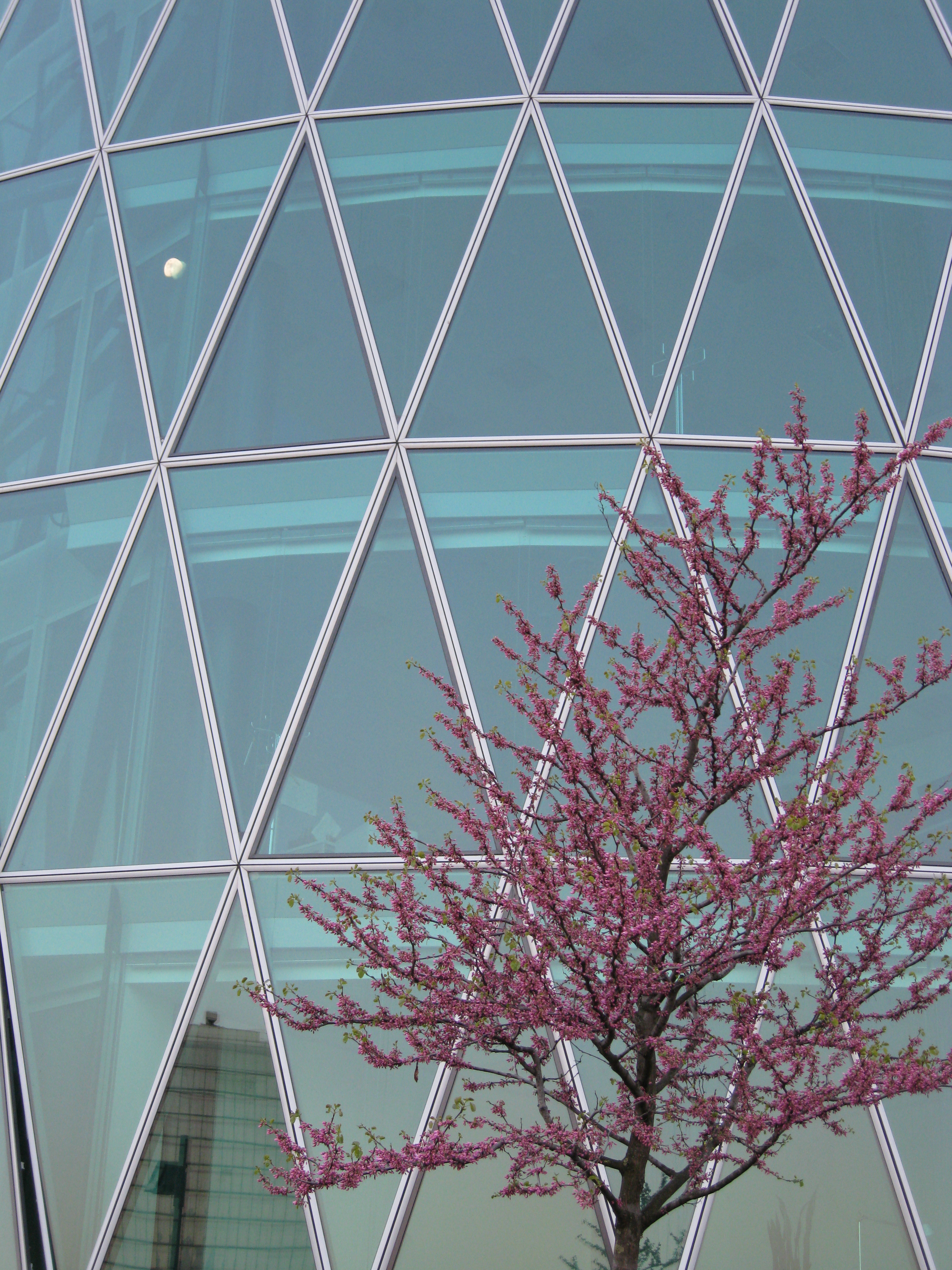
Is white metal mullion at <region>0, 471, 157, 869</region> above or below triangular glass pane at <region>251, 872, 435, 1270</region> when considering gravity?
above

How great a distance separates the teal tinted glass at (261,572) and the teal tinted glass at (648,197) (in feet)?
9.68

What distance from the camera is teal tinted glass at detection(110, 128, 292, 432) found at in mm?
12219

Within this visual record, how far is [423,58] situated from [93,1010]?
10.2 meters

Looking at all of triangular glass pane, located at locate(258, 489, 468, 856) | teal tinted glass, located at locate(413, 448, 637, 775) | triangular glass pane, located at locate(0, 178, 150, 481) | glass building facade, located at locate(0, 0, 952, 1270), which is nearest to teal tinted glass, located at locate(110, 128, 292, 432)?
glass building facade, located at locate(0, 0, 952, 1270)

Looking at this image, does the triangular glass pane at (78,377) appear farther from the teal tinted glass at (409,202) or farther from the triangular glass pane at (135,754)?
the teal tinted glass at (409,202)

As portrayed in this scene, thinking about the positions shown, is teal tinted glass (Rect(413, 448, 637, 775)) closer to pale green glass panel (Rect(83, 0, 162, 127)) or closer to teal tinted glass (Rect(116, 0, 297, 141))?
teal tinted glass (Rect(116, 0, 297, 141))

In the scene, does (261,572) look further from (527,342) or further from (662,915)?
(662,915)

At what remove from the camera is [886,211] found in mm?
12320

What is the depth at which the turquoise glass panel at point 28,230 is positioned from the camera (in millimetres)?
13547

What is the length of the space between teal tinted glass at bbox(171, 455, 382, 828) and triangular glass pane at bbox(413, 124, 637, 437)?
1.14 m

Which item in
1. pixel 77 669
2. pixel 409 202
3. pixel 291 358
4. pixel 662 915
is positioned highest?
pixel 409 202

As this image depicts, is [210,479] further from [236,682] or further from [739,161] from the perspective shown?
Result: [739,161]

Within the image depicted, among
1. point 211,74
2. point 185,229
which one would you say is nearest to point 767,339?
point 185,229

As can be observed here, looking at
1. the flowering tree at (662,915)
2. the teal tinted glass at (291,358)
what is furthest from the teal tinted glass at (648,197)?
the flowering tree at (662,915)
